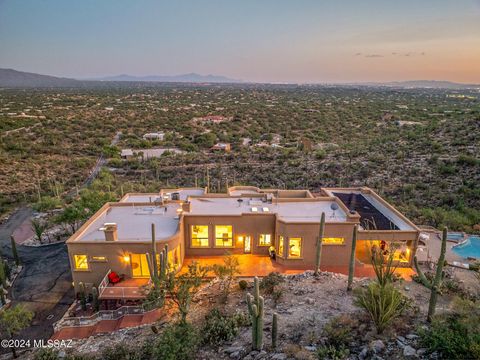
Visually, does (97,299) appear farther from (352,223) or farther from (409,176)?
(409,176)

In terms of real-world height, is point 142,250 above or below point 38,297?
above

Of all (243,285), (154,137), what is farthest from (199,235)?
(154,137)

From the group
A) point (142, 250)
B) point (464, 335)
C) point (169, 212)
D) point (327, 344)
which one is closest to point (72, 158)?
point (169, 212)

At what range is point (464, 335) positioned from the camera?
33.1 feet

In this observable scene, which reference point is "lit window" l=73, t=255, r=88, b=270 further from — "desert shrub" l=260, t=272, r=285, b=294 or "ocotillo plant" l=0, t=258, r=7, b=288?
"desert shrub" l=260, t=272, r=285, b=294

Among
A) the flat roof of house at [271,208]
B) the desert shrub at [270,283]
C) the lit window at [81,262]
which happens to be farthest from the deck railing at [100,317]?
the flat roof of house at [271,208]

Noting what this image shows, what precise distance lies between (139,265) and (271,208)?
844 centimetres

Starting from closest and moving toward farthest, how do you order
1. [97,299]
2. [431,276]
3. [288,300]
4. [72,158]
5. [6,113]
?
[288,300] < [97,299] < [431,276] < [72,158] < [6,113]

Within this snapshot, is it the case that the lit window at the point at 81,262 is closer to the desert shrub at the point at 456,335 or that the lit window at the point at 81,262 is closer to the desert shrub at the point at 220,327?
the desert shrub at the point at 220,327

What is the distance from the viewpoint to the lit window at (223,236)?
760 inches

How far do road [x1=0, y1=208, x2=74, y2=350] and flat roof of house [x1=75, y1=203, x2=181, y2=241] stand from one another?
12.1 feet

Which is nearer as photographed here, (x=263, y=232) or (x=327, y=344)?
(x=327, y=344)

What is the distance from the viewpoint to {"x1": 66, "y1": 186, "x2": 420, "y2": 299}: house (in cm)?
1684

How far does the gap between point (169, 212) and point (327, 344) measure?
12.7m
